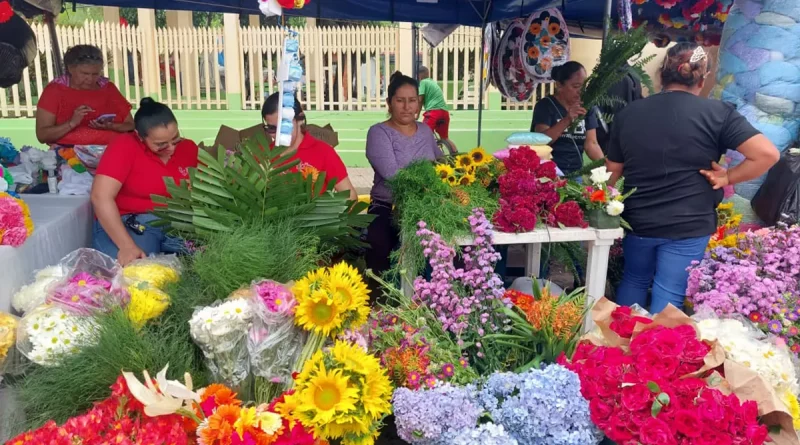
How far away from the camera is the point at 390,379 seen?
2.15 m

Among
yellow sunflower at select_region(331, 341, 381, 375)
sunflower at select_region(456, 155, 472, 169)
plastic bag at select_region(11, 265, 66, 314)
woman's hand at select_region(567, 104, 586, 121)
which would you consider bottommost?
yellow sunflower at select_region(331, 341, 381, 375)

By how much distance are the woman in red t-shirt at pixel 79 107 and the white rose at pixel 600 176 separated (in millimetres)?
2871

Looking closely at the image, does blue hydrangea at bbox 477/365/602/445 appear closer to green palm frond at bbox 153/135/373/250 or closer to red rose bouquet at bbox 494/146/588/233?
red rose bouquet at bbox 494/146/588/233

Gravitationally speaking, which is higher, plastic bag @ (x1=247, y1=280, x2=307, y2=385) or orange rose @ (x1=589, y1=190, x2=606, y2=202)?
orange rose @ (x1=589, y1=190, x2=606, y2=202)

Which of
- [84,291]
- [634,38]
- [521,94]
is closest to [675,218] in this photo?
[634,38]

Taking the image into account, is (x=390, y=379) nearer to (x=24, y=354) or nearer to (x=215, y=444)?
(x=215, y=444)

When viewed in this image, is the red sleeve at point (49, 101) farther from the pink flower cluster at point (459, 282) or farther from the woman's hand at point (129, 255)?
the pink flower cluster at point (459, 282)

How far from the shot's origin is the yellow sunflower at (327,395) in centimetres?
179

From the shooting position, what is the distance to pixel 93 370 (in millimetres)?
1915

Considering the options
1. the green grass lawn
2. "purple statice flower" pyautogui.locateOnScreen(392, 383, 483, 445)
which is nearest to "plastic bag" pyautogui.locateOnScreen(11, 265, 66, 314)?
"purple statice flower" pyautogui.locateOnScreen(392, 383, 483, 445)

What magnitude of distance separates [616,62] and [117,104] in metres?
3.19

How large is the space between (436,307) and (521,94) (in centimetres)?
397

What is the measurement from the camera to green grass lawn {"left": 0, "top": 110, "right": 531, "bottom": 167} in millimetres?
10508

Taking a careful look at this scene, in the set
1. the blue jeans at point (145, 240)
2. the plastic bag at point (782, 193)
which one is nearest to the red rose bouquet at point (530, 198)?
the blue jeans at point (145, 240)
